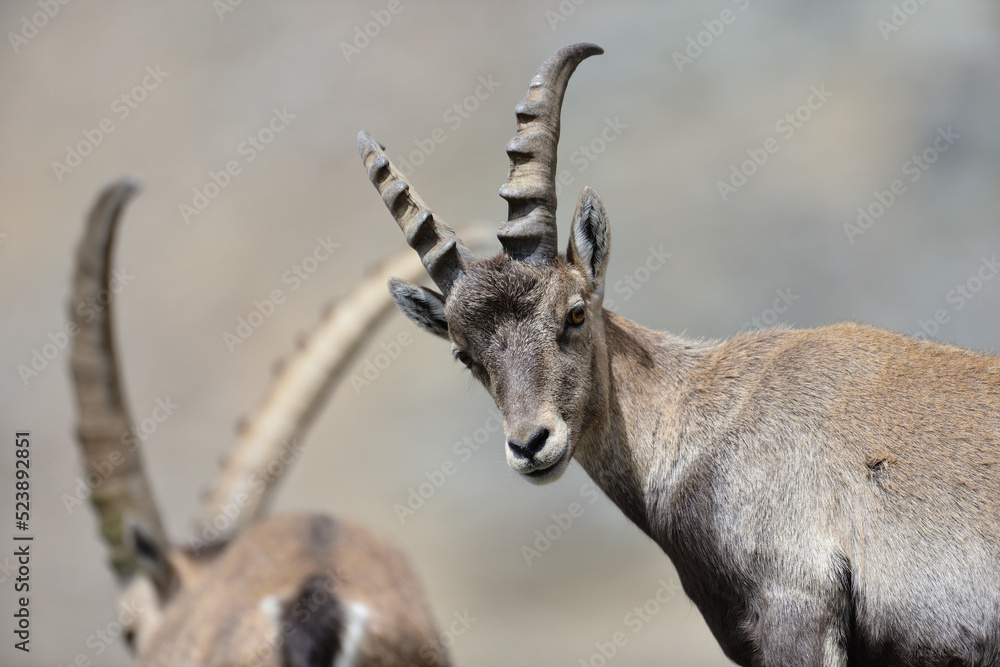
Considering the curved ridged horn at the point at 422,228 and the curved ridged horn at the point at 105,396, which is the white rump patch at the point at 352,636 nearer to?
the curved ridged horn at the point at 422,228

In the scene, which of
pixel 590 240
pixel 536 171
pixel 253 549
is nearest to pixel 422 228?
pixel 536 171

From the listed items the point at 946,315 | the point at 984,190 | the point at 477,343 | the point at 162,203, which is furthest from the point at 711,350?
the point at 162,203

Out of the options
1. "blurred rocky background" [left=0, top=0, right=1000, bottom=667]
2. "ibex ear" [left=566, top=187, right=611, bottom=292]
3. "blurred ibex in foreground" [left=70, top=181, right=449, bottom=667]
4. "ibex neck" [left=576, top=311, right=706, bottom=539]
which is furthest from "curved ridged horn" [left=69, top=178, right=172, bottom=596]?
"blurred rocky background" [left=0, top=0, right=1000, bottom=667]

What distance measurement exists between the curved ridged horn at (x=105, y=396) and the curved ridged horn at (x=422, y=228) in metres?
4.35

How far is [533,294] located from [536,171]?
0.74 metres

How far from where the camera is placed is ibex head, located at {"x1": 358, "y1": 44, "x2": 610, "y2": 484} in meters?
4.78

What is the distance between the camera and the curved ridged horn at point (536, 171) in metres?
5.11

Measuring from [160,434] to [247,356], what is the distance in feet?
7.93

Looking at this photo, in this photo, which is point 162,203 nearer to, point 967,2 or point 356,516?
point 356,516

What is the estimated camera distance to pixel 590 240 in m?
5.36

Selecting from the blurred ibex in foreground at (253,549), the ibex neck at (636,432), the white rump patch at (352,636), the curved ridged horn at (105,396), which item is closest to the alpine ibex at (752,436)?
the ibex neck at (636,432)

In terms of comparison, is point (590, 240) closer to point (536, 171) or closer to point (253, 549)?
point (536, 171)

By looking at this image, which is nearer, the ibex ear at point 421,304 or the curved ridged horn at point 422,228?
the curved ridged horn at point 422,228

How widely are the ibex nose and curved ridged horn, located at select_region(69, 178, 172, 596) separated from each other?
5.50m
